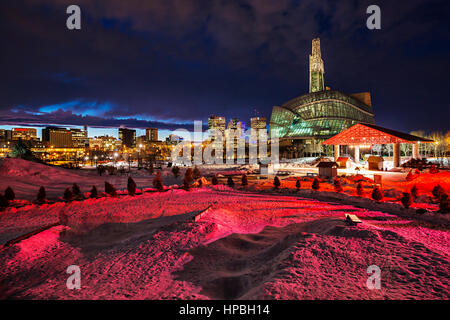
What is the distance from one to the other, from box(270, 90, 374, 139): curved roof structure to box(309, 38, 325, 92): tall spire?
36400 millimetres

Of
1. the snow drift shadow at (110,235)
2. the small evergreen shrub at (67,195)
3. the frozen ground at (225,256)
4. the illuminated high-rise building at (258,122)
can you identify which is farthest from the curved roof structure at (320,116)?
the illuminated high-rise building at (258,122)

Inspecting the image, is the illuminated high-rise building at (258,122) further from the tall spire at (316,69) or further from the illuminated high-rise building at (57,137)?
the illuminated high-rise building at (57,137)

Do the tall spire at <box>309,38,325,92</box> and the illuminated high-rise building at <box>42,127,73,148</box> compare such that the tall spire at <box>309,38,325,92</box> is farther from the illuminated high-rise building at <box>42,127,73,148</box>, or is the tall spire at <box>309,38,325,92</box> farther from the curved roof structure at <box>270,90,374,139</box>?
the illuminated high-rise building at <box>42,127,73,148</box>

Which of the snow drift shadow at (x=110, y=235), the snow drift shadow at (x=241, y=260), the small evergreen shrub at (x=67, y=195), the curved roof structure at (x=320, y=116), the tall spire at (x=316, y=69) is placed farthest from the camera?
the tall spire at (x=316, y=69)

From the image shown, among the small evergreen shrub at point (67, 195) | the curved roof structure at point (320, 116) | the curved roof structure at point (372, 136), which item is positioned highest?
the curved roof structure at point (320, 116)

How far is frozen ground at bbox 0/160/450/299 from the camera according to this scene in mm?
4758

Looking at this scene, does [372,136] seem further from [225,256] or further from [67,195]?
[67,195]

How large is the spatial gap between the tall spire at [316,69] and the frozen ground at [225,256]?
10392 cm

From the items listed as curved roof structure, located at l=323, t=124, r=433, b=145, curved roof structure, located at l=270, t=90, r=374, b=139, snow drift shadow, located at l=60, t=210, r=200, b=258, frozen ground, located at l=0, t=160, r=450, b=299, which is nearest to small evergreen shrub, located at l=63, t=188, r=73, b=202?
frozen ground, located at l=0, t=160, r=450, b=299

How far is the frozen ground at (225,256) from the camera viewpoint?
4.76m

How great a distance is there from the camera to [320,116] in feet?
206

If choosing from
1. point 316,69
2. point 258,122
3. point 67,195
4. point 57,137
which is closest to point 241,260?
point 67,195

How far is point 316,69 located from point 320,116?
50.5 meters
